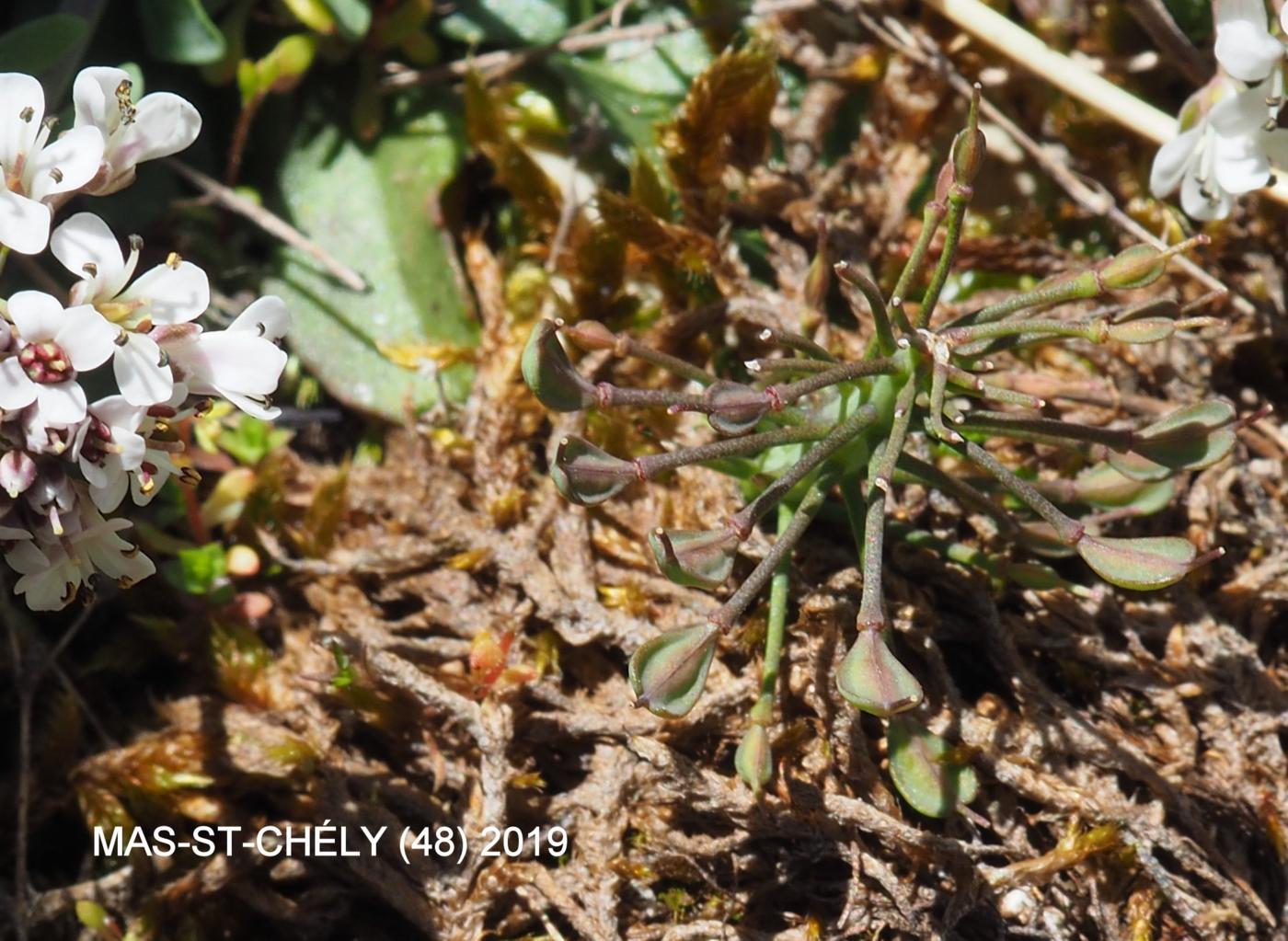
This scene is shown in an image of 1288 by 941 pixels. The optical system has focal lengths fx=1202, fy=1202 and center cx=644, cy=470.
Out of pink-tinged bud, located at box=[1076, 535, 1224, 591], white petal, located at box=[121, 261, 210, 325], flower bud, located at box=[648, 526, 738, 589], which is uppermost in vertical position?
pink-tinged bud, located at box=[1076, 535, 1224, 591]

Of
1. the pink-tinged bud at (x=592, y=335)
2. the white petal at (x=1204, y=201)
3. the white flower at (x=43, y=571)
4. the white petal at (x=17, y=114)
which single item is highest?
the white petal at (x=1204, y=201)

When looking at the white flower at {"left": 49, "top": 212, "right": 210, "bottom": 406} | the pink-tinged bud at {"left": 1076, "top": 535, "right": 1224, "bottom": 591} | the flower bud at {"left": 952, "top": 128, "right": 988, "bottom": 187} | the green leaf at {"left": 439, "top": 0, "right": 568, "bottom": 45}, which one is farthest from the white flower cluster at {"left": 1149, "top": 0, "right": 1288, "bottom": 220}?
the white flower at {"left": 49, "top": 212, "right": 210, "bottom": 406}

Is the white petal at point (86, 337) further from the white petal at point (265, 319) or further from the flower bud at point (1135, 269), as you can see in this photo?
the flower bud at point (1135, 269)

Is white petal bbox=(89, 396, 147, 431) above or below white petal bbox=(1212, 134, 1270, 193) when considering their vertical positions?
below

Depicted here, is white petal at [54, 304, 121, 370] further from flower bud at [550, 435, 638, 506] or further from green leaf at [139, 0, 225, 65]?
green leaf at [139, 0, 225, 65]

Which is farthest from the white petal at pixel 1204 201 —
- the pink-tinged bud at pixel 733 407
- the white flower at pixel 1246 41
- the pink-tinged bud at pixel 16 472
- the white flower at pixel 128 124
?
the pink-tinged bud at pixel 16 472

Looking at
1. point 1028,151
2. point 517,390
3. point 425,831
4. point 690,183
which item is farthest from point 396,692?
point 1028,151

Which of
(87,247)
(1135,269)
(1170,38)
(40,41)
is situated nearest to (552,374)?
(87,247)
